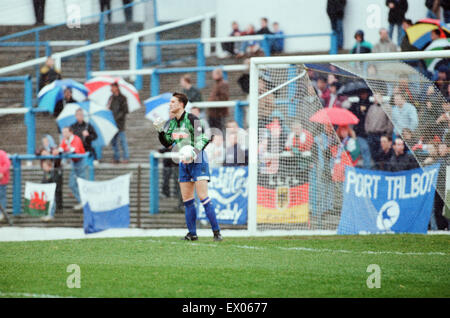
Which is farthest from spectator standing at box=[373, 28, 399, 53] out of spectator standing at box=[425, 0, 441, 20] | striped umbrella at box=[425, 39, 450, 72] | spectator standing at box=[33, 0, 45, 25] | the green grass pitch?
spectator standing at box=[33, 0, 45, 25]

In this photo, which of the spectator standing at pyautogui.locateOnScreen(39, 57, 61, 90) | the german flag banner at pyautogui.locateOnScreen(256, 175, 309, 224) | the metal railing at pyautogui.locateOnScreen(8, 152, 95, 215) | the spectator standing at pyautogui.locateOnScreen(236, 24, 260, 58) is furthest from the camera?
the spectator standing at pyautogui.locateOnScreen(236, 24, 260, 58)

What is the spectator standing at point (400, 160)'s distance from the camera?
47.3 ft

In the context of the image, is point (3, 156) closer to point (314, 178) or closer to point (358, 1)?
point (314, 178)

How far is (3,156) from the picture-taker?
55.2 ft

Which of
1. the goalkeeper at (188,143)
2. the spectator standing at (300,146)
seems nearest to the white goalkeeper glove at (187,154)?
the goalkeeper at (188,143)

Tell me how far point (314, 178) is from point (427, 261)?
16.0 ft

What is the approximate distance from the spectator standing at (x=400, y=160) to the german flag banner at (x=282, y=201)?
5.92ft

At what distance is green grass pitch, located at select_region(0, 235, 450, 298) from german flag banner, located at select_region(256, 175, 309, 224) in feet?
5.43

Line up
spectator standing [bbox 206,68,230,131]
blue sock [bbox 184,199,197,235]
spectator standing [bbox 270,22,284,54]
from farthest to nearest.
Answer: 1. spectator standing [bbox 270,22,284,54]
2. spectator standing [bbox 206,68,230,131]
3. blue sock [bbox 184,199,197,235]

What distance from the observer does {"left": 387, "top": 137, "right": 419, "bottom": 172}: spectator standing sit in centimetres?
1441

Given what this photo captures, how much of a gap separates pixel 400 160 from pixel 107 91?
7.30 meters

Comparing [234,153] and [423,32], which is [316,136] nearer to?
[234,153]

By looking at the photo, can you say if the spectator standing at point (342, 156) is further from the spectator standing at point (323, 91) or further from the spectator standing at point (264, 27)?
the spectator standing at point (264, 27)

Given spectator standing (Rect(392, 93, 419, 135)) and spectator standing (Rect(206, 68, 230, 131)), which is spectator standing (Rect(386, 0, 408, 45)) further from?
spectator standing (Rect(392, 93, 419, 135))
